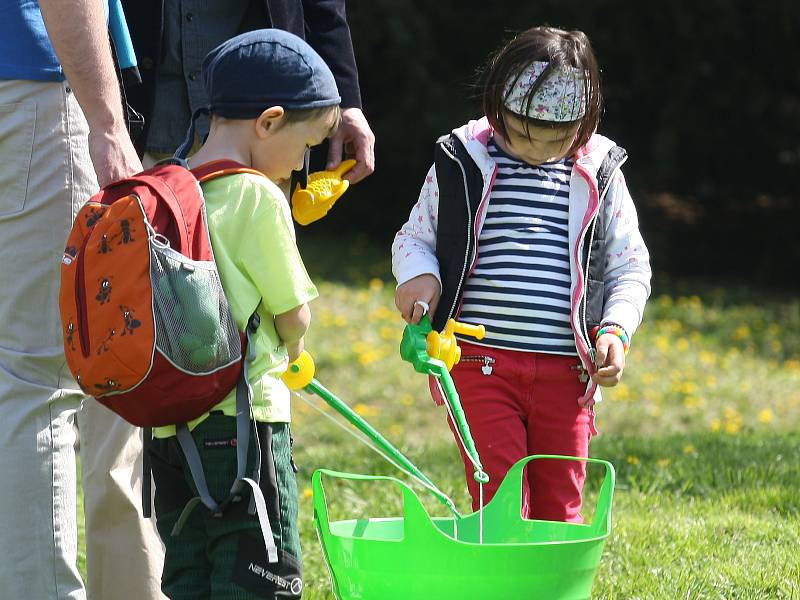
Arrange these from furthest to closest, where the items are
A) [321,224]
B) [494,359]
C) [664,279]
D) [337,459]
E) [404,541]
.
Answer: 1. [321,224]
2. [664,279]
3. [337,459]
4. [494,359]
5. [404,541]

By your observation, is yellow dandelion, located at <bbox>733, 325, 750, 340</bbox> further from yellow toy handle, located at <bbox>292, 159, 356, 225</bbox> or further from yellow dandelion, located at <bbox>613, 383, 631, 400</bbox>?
yellow toy handle, located at <bbox>292, 159, 356, 225</bbox>

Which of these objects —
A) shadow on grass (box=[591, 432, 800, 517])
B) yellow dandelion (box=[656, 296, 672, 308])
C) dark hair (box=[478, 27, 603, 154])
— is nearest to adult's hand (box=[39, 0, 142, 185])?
dark hair (box=[478, 27, 603, 154])

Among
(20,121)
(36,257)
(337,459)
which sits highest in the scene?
(20,121)

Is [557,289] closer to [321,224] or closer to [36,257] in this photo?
[36,257]

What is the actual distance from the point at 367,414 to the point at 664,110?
23.6 ft

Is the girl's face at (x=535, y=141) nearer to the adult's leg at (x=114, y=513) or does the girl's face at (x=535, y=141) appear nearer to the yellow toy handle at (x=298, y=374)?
the yellow toy handle at (x=298, y=374)

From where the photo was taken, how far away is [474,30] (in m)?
13.2

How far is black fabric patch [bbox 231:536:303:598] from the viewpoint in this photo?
2420 mm

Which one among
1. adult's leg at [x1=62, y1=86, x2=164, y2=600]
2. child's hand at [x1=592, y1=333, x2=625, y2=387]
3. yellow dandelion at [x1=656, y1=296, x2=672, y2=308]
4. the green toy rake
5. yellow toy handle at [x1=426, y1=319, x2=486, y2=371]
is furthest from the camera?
yellow dandelion at [x1=656, y1=296, x2=672, y2=308]

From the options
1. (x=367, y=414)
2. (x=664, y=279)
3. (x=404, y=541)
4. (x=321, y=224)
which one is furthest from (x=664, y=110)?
(x=404, y=541)

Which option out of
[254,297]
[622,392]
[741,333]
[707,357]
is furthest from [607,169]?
[741,333]

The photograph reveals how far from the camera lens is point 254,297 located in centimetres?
244

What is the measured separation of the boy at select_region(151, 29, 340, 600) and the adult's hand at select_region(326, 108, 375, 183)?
0.58m

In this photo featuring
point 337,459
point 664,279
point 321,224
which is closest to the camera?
point 337,459
